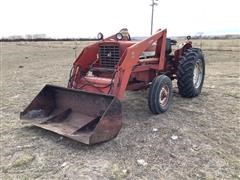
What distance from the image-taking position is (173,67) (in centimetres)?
709

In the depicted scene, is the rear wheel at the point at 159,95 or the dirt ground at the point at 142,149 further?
the rear wheel at the point at 159,95

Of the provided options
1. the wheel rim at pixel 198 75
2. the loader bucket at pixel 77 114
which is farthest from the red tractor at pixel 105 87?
the wheel rim at pixel 198 75

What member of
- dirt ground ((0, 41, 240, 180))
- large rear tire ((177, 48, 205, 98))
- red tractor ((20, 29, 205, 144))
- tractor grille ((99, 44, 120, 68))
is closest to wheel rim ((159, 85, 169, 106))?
red tractor ((20, 29, 205, 144))

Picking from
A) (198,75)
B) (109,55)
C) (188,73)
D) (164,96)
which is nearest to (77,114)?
(109,55)

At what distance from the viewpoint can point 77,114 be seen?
5125 millimetres

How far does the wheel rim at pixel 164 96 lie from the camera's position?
5640 millimetres

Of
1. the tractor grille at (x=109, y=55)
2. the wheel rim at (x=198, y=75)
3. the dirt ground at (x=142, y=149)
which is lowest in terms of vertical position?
the dirt ground at (x=142, y=149)

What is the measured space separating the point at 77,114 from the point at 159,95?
149cm

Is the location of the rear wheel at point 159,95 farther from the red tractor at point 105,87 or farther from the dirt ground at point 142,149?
the dirt ground at point 142,149

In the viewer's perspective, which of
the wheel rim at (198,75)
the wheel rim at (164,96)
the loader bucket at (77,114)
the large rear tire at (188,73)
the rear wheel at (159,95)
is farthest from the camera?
the wheel rim at (198,75)

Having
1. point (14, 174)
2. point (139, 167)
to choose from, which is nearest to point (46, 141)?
point (14, 174)

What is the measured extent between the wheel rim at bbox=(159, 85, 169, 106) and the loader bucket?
137 centimetres

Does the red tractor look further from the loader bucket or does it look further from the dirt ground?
the dirt ground

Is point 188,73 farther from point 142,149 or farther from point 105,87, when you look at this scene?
point 142,149
